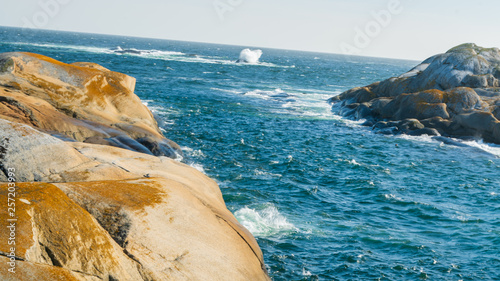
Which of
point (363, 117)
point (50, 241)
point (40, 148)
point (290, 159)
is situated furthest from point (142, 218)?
point (363, 117)

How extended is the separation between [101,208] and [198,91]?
51611 millimetres

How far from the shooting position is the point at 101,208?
27.3 feet

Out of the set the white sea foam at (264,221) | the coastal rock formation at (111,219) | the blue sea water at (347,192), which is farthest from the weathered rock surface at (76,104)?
the coastal rock formation at (111,219)

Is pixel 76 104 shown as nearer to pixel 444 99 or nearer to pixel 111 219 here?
pixel 111 219

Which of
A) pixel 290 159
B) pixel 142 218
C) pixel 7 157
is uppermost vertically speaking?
pixel 7 157

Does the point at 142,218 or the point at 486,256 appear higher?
the point at 142,218

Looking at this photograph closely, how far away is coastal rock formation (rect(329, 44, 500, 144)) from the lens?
36969 millimetres

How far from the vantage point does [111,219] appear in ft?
27.1

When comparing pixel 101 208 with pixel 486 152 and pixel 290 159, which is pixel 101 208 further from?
pixel 486 152

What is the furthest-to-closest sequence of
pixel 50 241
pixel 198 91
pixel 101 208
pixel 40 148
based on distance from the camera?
pixel 198 91 < pixel 40 148 < pixel 101 208 < pixel 50 241

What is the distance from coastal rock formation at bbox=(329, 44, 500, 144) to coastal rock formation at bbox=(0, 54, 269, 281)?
30.6 metres

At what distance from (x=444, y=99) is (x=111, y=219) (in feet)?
126

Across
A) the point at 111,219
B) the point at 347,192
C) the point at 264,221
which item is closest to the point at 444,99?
the point at 347,192

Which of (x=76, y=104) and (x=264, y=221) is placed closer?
(x=264, y=221)
